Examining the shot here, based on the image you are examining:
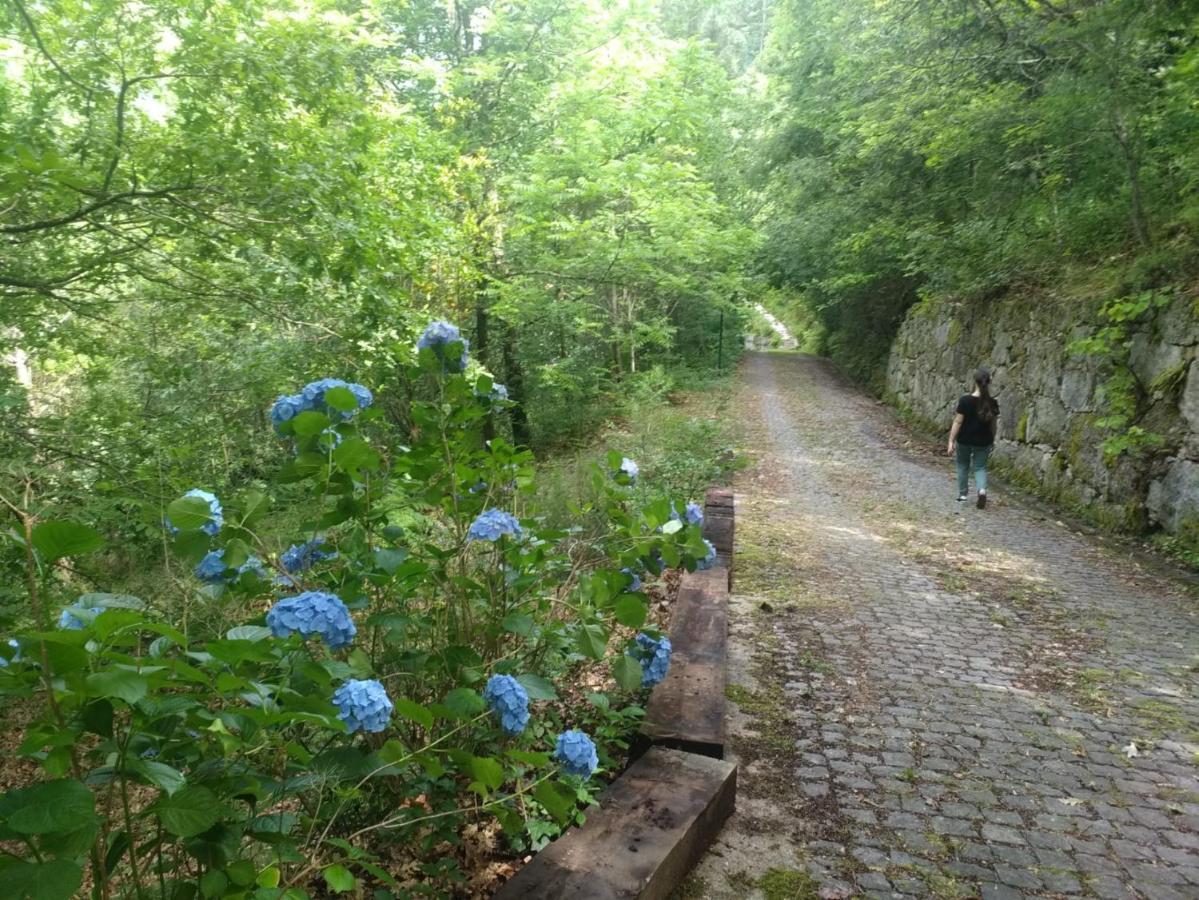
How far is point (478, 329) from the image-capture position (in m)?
14.3

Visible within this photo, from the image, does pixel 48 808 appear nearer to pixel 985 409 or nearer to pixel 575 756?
pixel 575 756

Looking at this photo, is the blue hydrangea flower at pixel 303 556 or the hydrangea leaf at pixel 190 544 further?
the blue hydrangea flower at pixel 303 556

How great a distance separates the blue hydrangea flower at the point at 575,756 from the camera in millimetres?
1964

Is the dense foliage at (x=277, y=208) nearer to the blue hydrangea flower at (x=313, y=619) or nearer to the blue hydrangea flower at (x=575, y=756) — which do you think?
the blue hydrangea flower at (x=313, y=619)

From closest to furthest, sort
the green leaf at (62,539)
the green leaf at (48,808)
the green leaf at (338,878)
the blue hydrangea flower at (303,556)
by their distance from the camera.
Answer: the green leaf at (48,808) < the green leaf at (62,539) < the green leaf at (338,878) < the blue hydrangea flower at (303,556)

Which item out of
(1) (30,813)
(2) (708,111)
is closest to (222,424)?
(1) (30,813)

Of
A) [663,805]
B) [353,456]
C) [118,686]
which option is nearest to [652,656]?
[663,805]

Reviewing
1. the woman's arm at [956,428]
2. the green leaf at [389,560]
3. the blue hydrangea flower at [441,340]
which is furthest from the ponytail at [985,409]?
the green leaf at [389,560]

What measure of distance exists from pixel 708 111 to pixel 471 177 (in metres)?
7.76

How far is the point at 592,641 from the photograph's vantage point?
80.8 inches

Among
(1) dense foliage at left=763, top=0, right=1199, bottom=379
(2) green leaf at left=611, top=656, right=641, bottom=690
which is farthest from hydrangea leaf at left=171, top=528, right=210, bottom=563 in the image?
(1) dense foliage at left=763, top=0, right=1199, bottom=379

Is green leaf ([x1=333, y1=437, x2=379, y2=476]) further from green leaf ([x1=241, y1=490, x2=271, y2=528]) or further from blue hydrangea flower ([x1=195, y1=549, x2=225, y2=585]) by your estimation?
blue hydrangea flower ([x1=195, y1=549, x2=225, y2=585])

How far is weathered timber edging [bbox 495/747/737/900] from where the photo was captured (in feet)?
6.17

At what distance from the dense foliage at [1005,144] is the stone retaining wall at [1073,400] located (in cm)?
55
